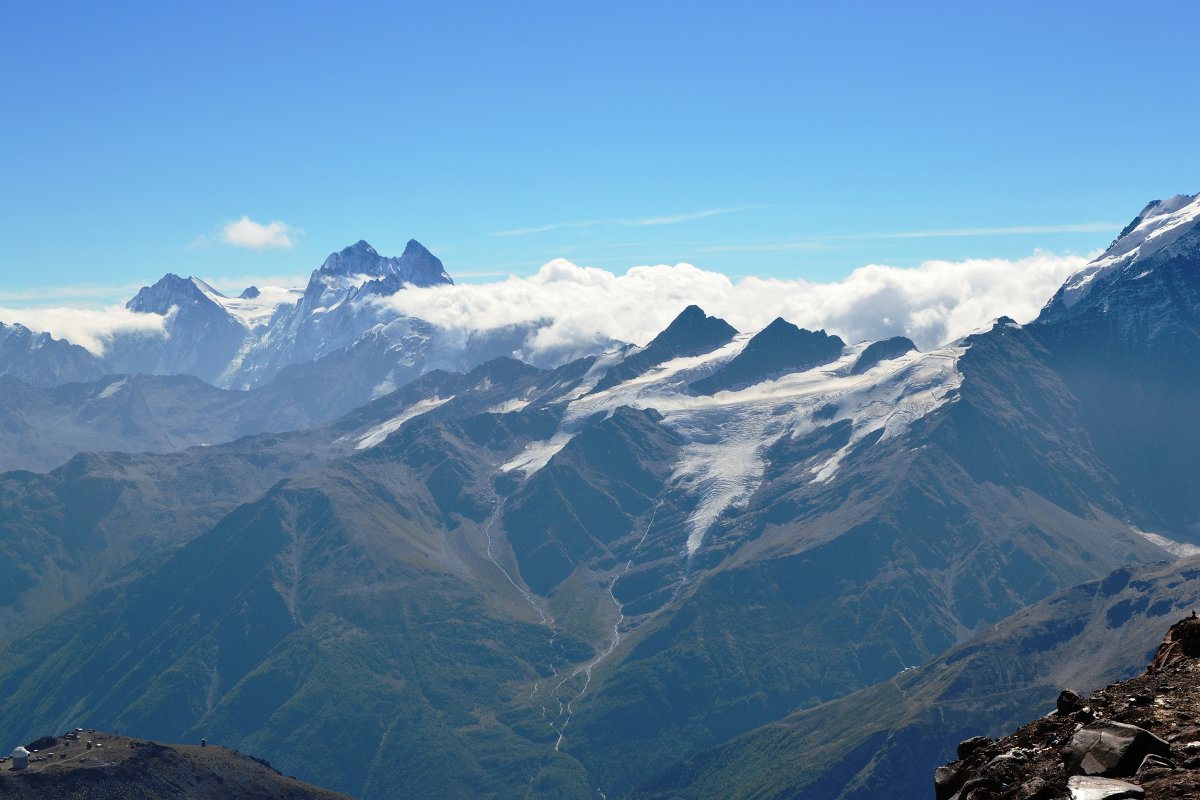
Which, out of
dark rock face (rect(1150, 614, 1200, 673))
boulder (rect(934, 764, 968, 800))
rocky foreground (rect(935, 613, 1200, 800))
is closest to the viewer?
rocky foreground (rect(935, 613, 1200, 800))

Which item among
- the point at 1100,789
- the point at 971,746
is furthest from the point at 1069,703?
the point at 1100,789

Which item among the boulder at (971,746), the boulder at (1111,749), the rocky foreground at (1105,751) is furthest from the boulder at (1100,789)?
the boulder at (971,746)

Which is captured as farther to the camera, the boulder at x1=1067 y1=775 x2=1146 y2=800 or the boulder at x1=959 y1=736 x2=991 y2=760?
the boulder at x1=959 y1=736 x2=991 y2=760

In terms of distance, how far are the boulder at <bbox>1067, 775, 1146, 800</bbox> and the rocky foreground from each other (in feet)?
0.07

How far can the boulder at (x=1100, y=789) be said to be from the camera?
31.3m

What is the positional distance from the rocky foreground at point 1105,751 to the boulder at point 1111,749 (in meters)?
0.02

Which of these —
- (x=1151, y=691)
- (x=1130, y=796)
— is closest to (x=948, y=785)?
(x=1151, y=691)

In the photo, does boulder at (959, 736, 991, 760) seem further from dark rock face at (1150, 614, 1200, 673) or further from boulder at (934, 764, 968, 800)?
dark rock face at (1150, 614, 1200, 673)

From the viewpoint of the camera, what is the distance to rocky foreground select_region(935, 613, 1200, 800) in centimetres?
3256

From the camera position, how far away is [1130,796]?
3120 cm

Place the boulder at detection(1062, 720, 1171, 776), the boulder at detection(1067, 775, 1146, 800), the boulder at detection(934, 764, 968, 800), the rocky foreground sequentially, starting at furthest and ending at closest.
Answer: the boulder at detection(934, 764, 968, 800) < the boulder at detection(1062, 720, 1171, 776) < the rocky foreground < the boulder at detection(1067, 775, 1146, 800)

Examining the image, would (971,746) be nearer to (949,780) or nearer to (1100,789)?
(949,780)

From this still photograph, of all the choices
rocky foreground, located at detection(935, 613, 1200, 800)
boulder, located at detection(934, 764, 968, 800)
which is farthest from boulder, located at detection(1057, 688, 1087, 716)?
boulder, located at detection(934, 764, 968, 800)

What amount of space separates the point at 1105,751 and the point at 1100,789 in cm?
274
